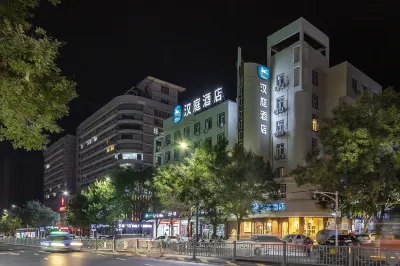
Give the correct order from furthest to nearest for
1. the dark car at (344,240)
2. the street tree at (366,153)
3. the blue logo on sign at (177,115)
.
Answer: the blue logo on sign at (177,115) → the dark car at (344,240) → the street tree at (366,153)

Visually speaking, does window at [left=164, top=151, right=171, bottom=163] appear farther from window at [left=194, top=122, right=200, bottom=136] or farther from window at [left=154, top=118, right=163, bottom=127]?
window at [left=154, top=118, right=163, bottom=127]

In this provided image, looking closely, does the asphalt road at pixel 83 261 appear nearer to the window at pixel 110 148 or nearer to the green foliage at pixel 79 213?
the green foliage at pixel 79 213

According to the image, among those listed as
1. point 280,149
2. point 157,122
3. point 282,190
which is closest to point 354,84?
point 280,149

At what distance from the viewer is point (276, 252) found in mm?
22219

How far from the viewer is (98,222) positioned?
65.5 metres

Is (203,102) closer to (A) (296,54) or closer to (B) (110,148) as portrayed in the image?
(A) (296,54)

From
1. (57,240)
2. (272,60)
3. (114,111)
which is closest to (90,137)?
(114,111)

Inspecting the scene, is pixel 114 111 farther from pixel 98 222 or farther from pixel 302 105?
pixel 302 105

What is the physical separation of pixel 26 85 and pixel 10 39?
3.23 ft

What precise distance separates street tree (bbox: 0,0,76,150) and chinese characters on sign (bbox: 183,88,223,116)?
170 ft

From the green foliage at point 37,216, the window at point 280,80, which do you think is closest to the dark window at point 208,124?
the window at point 280,80

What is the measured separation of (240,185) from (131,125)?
7649cm

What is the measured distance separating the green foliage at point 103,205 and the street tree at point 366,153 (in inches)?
1304

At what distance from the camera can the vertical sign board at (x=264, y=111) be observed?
174ft
